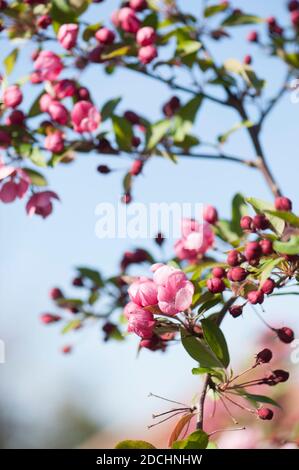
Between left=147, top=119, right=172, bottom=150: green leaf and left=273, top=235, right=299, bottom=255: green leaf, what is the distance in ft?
3.14

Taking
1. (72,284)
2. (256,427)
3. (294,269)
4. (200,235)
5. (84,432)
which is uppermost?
(294,269)

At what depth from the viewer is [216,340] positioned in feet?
4.56

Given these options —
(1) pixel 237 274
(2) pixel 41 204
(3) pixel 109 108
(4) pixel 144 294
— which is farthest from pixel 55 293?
(1) pixel 237 274

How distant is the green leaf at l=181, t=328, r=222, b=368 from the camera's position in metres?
1.39

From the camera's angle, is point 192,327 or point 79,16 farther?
point 79,16

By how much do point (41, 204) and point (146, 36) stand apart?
0.59 meters

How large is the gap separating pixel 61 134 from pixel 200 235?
1.73 ft

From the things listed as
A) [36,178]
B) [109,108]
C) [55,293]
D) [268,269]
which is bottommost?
[55,293]

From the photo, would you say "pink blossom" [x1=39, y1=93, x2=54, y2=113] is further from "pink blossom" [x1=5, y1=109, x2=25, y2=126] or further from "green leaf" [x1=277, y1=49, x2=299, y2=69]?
"green leaf" [x1=277, y1=49, x2=299, y2=69]

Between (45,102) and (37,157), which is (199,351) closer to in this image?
(37,157)

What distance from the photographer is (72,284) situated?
2.57 meters

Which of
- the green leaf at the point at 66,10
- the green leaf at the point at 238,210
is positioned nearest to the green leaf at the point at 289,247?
the green leaf at the point at 238,210
